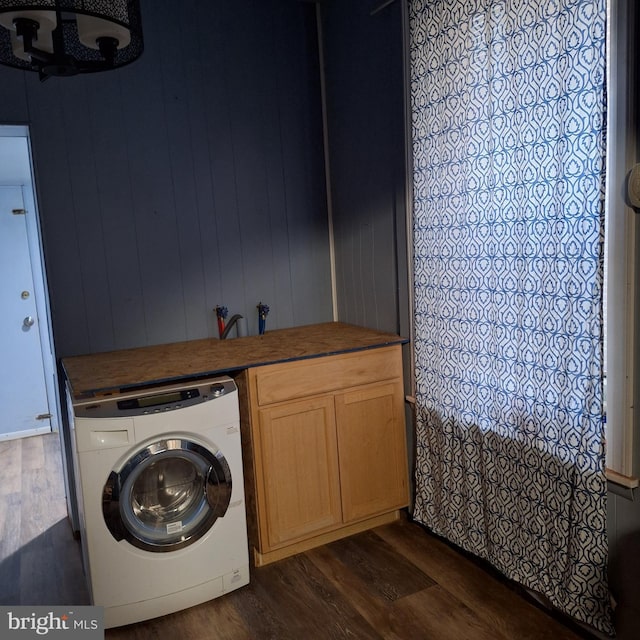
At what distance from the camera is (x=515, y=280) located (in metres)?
2.23

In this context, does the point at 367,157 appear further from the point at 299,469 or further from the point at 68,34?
the point at 68,34

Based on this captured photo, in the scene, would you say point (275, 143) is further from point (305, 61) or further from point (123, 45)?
point (123, 45)

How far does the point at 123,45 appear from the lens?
1.58 meters

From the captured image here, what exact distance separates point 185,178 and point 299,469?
1.52 metres

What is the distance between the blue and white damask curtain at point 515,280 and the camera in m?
1.95

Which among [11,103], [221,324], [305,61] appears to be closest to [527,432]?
[221,324]

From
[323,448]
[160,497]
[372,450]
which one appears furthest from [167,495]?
[372,450]

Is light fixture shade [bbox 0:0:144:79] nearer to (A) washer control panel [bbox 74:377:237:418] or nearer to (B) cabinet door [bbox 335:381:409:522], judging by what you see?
(A) washer control panel [bbox 74:377:237:418]

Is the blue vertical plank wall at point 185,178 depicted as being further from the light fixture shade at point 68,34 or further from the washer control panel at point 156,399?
the light fixture shade at point 68,34

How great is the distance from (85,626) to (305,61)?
2812 mm

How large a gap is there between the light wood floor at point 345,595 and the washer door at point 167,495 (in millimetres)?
328

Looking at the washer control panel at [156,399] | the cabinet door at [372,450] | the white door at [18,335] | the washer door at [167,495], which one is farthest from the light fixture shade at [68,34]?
the white door at [18,335]

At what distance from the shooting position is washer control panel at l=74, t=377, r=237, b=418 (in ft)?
7.50

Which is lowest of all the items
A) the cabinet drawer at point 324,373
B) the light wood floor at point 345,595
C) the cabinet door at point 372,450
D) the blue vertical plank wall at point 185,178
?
the light wood floor at point 345,595
